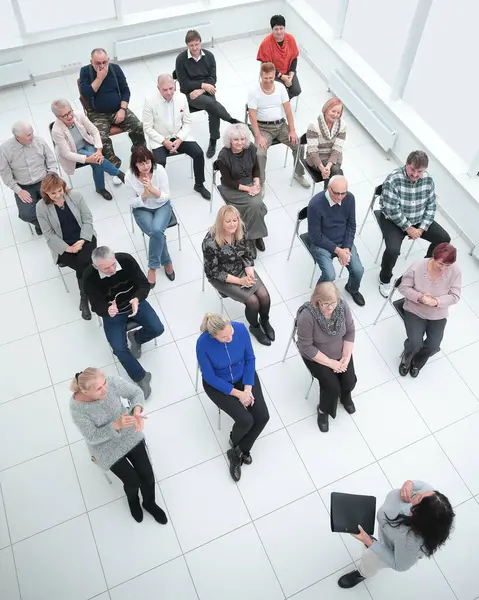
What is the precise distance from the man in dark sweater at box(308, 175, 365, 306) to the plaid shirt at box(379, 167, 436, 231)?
41 cm

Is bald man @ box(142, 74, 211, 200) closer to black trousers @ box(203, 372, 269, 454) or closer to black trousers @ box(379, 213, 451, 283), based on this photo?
black trousers @ box(379, 213, 451, 283)

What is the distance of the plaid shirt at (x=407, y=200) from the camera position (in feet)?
14.8

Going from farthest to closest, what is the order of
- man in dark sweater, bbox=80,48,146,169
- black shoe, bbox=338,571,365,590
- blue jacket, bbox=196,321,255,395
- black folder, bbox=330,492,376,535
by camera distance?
man in dark sweater, bbox=80,48,146,169 < blue jacket, bbox=196,321,255,395 < black shoe, bbox=338,571,365,590 < black folder, bbox=330,492,376,535

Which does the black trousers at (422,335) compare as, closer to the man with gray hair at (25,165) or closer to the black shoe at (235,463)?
the black shoe at (235,463)

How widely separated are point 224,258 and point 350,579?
2400mm


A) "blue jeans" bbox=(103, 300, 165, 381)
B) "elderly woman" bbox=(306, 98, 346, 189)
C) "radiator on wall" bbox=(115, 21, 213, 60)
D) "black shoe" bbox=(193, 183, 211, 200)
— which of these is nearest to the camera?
"blue jeans" bbox=(103, 300, 165, 381)

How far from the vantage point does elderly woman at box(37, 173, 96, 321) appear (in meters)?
4.11

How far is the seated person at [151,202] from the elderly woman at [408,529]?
2745mm

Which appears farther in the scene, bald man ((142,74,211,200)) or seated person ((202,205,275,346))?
bald man ((142,74,211,200))

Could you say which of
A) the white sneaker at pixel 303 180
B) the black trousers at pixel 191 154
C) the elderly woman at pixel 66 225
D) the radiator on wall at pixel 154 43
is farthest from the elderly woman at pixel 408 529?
the radiator on wall at pixel 154 43

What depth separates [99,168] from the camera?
5211mm

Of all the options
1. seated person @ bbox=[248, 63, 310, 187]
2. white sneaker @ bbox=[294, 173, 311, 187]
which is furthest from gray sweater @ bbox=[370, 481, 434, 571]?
Answer: white sneaker @ bbox=[294, 173, 311, 187]

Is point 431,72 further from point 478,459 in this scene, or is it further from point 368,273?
point 478,459

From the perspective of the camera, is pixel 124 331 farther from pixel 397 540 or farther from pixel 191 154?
pixel 397 540
